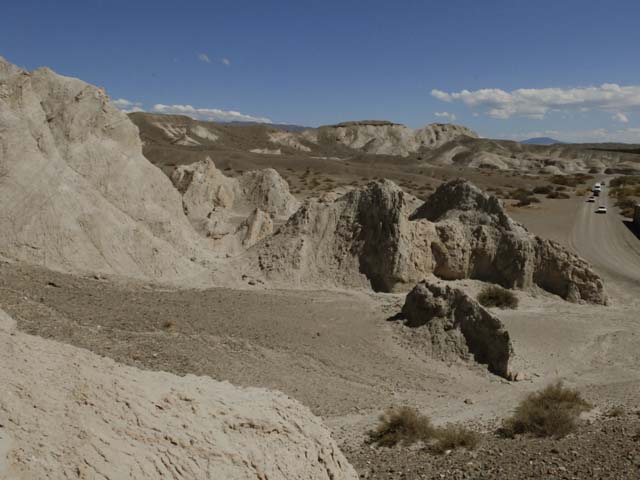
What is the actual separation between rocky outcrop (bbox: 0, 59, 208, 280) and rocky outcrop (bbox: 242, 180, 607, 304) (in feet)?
9.85

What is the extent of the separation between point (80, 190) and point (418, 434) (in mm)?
11032

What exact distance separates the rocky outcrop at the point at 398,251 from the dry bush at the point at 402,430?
299 inches

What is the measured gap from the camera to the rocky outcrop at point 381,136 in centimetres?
11994

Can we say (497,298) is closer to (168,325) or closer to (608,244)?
(168,325)

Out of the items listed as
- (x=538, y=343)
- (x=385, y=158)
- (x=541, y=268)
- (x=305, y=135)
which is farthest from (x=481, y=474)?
(x=305, y=135)

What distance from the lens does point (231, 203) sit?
101 feet

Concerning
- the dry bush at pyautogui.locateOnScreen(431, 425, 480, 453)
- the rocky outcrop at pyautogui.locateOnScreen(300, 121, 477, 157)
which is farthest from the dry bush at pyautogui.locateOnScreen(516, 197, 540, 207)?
the rocky outcrop at pyautogui.locateOnScreen(300, 121, 477, 157)

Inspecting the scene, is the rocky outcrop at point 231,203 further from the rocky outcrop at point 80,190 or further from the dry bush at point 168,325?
the dry bush at point 168,325

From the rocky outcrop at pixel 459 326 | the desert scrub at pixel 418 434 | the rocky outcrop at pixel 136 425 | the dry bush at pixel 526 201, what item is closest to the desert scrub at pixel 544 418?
the desert scrub at pixel 418 434

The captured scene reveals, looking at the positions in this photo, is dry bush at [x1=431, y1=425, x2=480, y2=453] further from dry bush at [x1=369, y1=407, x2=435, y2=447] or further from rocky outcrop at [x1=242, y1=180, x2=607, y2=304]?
rocky outcrop at [x1=242, y1=180, x2=607, y2=304]

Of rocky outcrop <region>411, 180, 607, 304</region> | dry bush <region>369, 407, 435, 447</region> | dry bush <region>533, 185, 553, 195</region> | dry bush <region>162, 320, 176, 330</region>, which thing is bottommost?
dry bush <region>369, 407, 435, 447</region>

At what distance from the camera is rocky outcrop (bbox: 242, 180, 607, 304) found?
16312 mm

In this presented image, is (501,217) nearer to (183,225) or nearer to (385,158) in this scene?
(183,225)

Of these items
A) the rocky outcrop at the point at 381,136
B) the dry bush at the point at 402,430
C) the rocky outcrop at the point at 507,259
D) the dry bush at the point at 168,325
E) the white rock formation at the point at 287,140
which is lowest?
the dry bush at the point at 402,430
